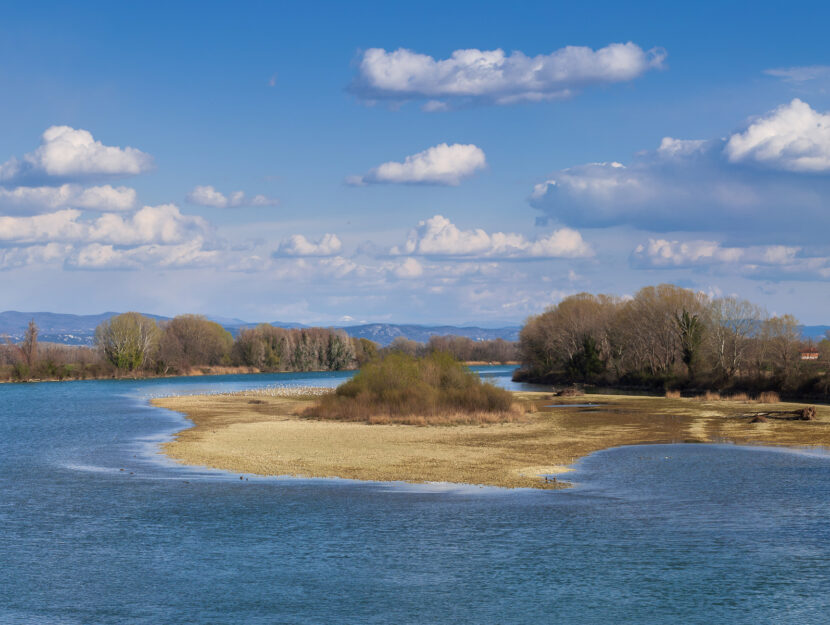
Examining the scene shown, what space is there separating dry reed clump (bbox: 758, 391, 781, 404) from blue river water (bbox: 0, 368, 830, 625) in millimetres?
40796

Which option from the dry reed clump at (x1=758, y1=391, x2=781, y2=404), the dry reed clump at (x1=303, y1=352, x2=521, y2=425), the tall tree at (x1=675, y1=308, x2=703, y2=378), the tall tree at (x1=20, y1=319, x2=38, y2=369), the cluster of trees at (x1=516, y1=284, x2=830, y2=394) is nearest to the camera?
the dry reed clump at (x1=303, y1=352, x2=521, y2=425)

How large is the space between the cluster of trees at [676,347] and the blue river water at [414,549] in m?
56.6

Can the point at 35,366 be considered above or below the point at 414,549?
above

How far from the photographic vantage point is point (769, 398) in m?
71.9

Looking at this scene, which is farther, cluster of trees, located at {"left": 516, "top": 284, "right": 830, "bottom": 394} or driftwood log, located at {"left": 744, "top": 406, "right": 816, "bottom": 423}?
cluster of trees, located at {"left": 516, "top": 284, "right": 830, "bottom": 394}

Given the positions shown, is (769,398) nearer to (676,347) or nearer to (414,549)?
(676,347)

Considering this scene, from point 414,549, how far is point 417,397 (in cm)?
3639

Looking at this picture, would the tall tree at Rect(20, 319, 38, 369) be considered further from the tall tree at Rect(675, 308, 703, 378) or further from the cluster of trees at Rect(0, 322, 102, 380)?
the tall tree at Rect(675, 308, 703, 378)

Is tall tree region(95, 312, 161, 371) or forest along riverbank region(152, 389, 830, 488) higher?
tall tree region(95, 312, 161, 371)

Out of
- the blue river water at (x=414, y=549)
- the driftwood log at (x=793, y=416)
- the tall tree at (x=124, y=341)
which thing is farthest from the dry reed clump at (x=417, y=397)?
the tall tree at (x=124, y=341)


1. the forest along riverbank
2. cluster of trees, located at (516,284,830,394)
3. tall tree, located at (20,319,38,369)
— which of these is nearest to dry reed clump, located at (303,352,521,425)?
the forest along riverbank

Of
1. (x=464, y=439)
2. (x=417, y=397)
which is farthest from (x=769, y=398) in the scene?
(x=464, y=439)

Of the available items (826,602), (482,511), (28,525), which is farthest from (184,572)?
(826,602)

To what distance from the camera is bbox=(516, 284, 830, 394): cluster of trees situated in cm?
8631
